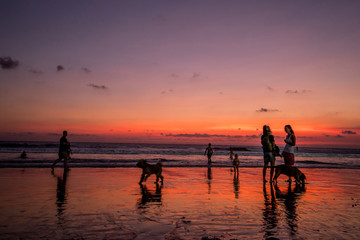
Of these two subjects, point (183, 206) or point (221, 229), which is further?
point (183, 206)

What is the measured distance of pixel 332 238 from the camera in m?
4.79

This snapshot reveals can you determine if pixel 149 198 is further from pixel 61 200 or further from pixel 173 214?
pixel 61 200

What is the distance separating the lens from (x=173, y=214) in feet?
20.7

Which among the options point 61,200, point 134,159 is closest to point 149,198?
point 61,200

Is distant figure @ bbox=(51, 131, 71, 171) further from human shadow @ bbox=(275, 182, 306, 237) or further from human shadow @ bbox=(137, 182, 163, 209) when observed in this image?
human shadow @ bbox=(275, 182, 306, 237)

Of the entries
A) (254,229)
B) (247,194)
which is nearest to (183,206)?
(254,229)

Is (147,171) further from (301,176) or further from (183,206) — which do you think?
(301,176)

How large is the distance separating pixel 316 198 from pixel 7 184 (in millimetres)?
11500

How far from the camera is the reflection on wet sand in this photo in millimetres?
5199

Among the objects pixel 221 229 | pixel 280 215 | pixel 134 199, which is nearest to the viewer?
pixel 221 229

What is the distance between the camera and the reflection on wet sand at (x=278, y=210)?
5199 millimetres

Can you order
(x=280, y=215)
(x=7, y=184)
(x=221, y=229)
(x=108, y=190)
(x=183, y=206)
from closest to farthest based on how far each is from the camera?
(x=221, y=229)
(x=280, y=215)
(x=183, y=206)
(x=108, y=190)
(x=7, y=184)

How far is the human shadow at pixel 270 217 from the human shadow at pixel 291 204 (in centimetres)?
25

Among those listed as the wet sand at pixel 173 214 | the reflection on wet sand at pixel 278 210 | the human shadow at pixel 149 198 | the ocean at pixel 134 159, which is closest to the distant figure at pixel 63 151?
the ocean at pixel 134 159
